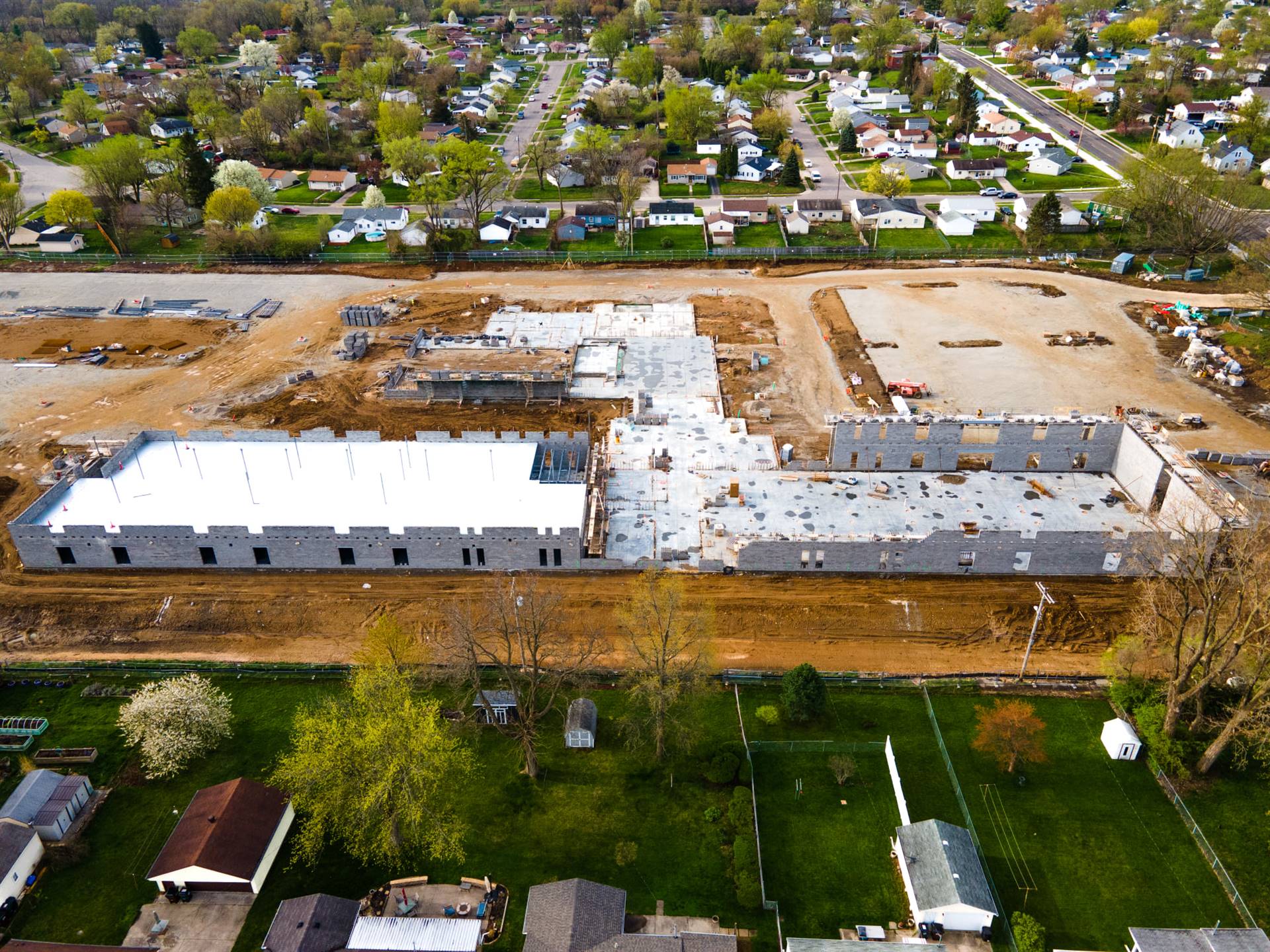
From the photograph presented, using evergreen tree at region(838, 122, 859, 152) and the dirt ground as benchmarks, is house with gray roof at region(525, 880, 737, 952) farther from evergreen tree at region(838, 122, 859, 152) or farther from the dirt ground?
evergreen tree at region(838, 122, 859, 152)

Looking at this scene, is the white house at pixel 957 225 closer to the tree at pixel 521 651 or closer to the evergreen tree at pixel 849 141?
the evergreen tree at pixel 849 141

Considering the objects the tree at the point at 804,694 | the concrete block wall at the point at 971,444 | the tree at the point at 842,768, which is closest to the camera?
the tree at the point at 842,768

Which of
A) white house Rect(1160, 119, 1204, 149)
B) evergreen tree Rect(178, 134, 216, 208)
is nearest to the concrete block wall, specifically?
evergreen tree Rect(178, 134, 216, 208)

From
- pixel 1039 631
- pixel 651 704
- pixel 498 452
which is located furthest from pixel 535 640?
pixel 1039 631

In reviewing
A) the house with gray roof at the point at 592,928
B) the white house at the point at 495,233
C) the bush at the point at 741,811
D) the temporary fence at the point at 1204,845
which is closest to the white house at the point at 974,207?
the white house at the point at 495,233

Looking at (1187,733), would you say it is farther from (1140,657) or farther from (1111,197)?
(1111,197)

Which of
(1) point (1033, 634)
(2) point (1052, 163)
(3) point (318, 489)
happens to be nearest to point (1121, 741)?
(1) point (1033, 634)
